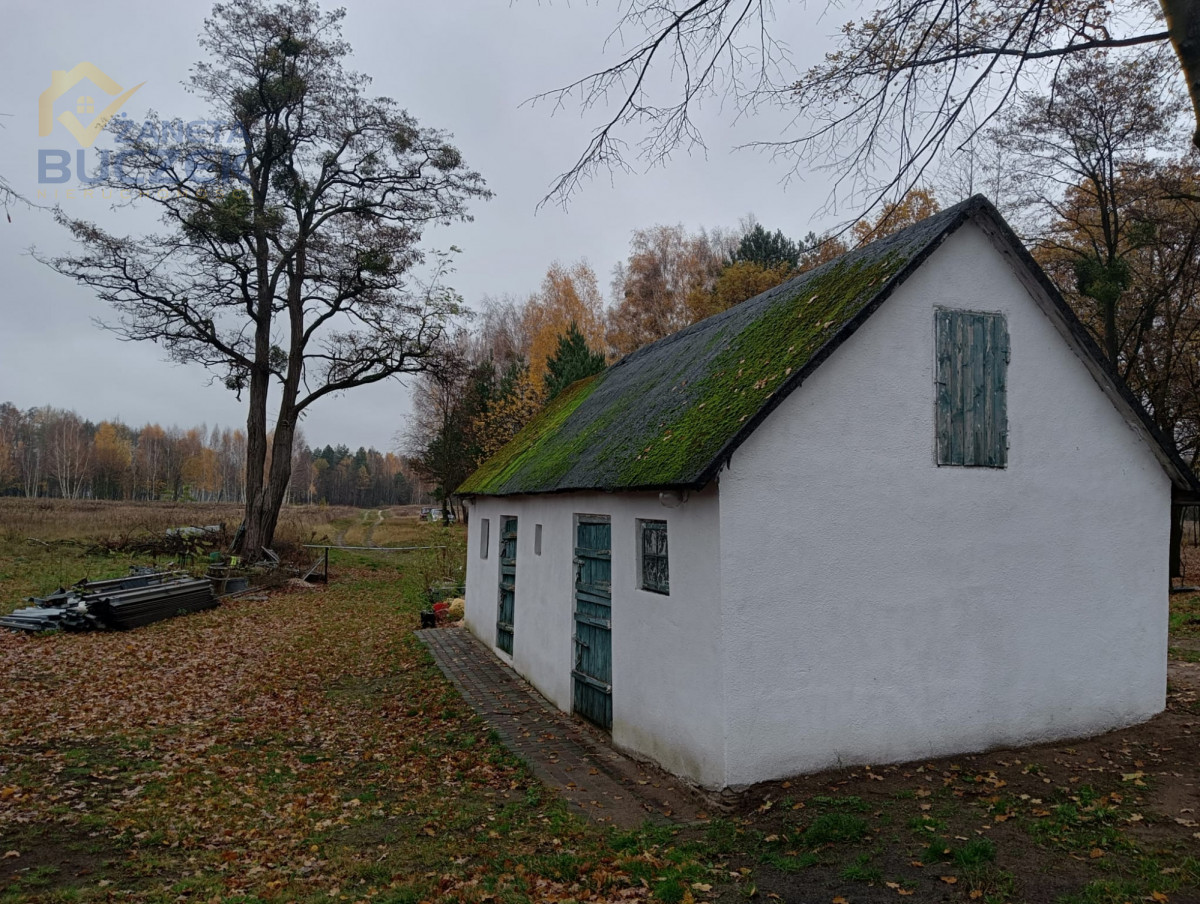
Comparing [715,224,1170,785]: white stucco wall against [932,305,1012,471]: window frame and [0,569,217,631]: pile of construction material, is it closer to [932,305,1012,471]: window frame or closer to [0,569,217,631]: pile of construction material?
[932,305,1012,471]: window frame

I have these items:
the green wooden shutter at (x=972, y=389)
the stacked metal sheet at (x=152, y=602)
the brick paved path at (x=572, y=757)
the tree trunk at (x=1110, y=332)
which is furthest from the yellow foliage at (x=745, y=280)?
the green wooden shutter at (x=972, y=389)

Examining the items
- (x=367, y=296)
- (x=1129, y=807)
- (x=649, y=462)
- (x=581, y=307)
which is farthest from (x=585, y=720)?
(x=581, y=307)

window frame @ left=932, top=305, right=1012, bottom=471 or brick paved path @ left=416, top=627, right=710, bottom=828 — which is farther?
window frame @ left=932, top=305, right=1012, bottom=471

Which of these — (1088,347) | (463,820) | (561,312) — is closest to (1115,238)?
(1088,347)

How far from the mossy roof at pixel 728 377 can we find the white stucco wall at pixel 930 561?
252 mm

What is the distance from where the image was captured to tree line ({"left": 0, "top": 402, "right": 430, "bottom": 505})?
243 feet

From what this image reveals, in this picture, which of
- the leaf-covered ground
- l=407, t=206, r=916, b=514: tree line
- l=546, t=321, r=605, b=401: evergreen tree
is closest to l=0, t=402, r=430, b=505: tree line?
l=407, t=206, r=916, b=514: tree line

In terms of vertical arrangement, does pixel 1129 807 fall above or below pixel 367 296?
below

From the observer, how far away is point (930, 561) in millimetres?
6859

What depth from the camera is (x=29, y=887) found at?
191 inches

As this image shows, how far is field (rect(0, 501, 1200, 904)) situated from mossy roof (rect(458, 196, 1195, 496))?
9.14 feet

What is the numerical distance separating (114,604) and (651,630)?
1300 cm

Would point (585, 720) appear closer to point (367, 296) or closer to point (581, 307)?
point (367, 296)

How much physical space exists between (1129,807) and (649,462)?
4741mm
